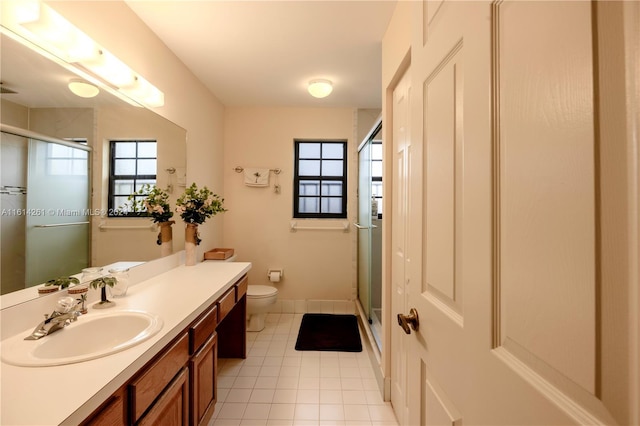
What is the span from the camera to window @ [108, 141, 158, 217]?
1512mm

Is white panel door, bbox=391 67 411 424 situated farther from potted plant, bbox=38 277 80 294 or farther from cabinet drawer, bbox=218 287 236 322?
potted plant, bbox=38 277 80 294

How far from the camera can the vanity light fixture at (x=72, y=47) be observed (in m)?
1.09

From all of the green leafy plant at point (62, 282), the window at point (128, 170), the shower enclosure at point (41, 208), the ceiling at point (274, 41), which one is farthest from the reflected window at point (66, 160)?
the ceiling at point (274, 41)

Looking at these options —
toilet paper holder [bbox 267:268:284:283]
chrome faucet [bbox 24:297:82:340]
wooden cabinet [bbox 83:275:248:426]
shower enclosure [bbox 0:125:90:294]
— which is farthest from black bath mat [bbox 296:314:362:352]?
shower enclosure [bbox 0:125:90:294]

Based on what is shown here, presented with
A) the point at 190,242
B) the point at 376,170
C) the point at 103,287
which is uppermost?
the point at 376,170

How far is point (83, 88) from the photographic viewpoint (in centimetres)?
135

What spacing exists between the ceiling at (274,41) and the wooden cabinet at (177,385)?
185 cm

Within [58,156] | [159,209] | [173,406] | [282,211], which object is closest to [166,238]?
[159,209]

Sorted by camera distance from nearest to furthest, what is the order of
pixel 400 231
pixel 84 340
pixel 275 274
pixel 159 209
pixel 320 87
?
pixel 84 340 < pixel 400 231 < pixel 159 209 < pixel 320 87 < pixel 275 274

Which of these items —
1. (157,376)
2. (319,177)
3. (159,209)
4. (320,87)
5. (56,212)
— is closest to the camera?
(157,376)

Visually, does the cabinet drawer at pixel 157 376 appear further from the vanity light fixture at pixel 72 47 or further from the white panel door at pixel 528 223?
the vanity light fixture at pixel 72 47

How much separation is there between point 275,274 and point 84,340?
2105 mm

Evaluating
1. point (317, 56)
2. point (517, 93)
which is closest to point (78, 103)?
point (317, 56)

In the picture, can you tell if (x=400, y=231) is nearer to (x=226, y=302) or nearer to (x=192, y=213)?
(x=226, y=302)
